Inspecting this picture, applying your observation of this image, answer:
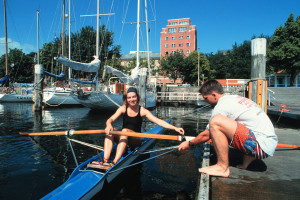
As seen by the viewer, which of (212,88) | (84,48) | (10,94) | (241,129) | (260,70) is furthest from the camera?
(84,48)

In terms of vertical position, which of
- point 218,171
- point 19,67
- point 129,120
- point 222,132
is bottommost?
point 218,171

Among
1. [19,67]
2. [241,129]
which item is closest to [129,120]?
[241,129]

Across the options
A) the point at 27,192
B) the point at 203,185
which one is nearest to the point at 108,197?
the point at 27,192

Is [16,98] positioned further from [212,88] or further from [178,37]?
[178,37]

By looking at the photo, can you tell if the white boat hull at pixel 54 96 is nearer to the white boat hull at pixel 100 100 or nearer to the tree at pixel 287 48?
the white boat hull at pixel 100 100

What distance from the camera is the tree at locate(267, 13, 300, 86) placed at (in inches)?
1324

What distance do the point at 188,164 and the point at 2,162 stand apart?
5.37 metres

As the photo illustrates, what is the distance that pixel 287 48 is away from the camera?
33844 mm

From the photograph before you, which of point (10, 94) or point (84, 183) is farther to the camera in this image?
point (10, 94)

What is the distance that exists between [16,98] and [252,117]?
33.4 metres

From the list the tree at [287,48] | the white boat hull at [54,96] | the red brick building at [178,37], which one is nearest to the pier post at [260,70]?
the white boat hull at [54,96]

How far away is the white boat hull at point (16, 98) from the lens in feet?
93.2

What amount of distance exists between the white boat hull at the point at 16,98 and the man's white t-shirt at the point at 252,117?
32496 millimetres

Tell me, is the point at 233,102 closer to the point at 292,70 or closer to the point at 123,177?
the point at 123,177
